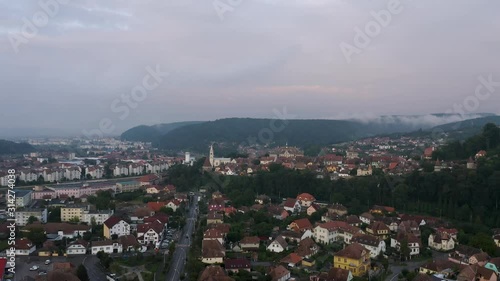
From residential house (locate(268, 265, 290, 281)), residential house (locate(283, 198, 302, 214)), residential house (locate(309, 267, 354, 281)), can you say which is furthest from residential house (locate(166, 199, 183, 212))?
residential house (locate(309, 267, 354, 281))

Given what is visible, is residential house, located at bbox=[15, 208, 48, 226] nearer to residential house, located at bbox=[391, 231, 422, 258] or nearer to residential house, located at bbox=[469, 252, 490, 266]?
residential house, located at bbox=[391, 231, 422, 258]

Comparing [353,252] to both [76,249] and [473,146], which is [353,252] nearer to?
[76,249]

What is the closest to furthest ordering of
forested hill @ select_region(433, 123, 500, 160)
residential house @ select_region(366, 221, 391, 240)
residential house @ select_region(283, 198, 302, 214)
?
residential house @ select_region(366, 221, 391, 240) < residential house @ select_region(283, 198, 302, 214) < forested hill @ select_region(433, 123, 500, 160)

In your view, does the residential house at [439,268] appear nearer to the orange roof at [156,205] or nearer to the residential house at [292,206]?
the residential house at [292,206]

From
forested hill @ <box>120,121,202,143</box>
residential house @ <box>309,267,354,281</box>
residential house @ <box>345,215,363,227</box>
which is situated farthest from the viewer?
forested hill @ <box>120,121,202,143</box>

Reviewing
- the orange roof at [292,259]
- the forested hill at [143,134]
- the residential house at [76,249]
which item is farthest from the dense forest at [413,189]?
the forested hill at [143,134]

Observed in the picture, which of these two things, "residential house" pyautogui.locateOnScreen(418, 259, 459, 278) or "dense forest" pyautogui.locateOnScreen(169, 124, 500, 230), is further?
"dense forest" pyautogui.locateOnScreen(169, 124, 500, 230)
